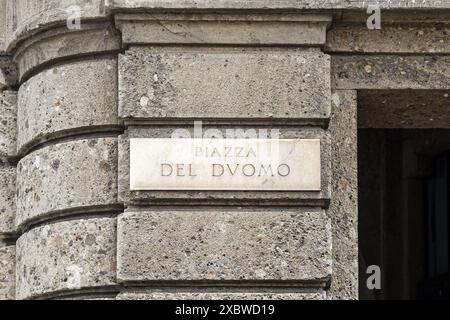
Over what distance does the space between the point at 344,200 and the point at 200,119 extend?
3.25 feet

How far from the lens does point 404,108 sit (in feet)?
33.7

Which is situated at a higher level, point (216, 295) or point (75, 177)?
point (75, 177)

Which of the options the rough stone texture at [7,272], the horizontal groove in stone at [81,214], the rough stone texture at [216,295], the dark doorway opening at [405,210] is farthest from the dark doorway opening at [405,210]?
the horizontal groove in stone at [81,214]

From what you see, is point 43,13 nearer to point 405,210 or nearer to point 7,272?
point 7,272

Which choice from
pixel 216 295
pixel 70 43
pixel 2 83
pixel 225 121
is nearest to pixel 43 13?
pixel 70 43

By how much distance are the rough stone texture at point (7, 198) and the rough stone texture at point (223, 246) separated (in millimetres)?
1054

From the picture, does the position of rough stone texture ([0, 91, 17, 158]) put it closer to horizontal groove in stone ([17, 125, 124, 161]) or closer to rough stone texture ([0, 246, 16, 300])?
horizontal groove in stone ([17, 125, 124, 161])

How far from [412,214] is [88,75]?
555 cm

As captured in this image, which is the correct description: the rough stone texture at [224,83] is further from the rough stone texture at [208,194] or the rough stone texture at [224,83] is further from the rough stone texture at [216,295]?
the rough stone texture at [216,295]

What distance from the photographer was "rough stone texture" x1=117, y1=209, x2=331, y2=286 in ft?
31.0

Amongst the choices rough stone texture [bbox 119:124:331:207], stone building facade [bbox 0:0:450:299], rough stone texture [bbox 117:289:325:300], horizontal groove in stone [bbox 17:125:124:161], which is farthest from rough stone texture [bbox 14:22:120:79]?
rough stone texture [bbox 117:289:325:300]

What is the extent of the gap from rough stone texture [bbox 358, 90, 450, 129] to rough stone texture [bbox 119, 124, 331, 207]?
0.63 meters

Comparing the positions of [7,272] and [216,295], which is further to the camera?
[7,272]

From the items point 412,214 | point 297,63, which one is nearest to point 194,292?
point 297,63
